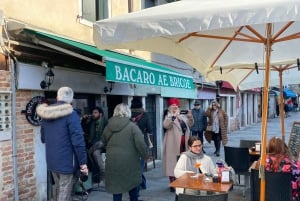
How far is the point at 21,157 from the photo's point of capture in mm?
6262

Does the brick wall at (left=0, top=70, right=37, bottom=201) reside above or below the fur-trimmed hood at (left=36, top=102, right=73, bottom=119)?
below

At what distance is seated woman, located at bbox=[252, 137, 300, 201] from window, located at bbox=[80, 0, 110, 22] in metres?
5.12

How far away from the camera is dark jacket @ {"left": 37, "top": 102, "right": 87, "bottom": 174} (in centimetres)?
501

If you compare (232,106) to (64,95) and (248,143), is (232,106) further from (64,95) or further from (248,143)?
(64,95)

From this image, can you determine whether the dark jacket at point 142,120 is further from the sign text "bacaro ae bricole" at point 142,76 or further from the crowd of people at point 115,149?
the sign text "bacaro ae bricole" at point 142,76

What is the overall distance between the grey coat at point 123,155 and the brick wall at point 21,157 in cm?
144

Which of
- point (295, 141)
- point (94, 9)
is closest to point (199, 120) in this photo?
point (295, 141)

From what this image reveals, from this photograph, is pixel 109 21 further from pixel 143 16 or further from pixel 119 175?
pixel 119 175

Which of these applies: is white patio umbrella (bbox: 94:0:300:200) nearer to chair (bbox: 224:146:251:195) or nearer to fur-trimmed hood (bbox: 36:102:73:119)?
fur-trimmed hood (bbox: 36:102:73:119)

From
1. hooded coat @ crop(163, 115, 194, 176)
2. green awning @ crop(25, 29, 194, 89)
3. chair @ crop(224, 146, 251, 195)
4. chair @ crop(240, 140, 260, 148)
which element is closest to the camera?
green awning @ crop(25, 29, 194, 89)

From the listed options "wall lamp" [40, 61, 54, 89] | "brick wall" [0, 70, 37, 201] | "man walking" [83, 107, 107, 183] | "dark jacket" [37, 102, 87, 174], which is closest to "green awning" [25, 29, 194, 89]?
"wall lamp" [40, 61, 54, 89]

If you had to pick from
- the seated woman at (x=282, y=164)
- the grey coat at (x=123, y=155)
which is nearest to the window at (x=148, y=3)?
the grey coat at (x=123, y=155)

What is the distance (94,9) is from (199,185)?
219 inches

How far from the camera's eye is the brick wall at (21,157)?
588cm
